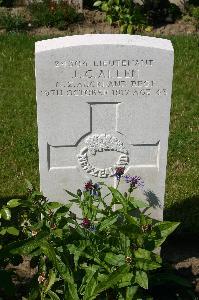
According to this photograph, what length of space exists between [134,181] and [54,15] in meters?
5.67

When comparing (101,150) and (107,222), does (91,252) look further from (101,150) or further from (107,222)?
(101,150)

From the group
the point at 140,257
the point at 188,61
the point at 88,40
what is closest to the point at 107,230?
the point at 140,257

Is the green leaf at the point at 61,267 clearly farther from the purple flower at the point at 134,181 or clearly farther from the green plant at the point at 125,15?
the green plant at the point at 125,15

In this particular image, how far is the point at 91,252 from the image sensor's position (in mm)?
3533

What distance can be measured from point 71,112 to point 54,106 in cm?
11

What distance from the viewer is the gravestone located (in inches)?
145

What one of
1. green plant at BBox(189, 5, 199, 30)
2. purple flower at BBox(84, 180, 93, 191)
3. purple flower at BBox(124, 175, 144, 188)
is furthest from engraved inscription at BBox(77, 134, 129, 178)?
green plant at BBox(189, 5, 199, 30)

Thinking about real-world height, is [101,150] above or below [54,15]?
below

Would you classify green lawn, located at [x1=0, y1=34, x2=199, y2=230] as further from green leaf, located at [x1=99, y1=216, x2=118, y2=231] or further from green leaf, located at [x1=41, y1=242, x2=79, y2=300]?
green leaf, located at [x1=41, y1=242, x2=79, y2=300]

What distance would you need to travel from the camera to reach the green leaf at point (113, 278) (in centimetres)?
336

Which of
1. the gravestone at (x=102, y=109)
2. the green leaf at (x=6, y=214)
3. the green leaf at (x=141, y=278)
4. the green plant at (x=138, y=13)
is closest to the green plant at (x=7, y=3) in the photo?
the green plant at (x=138, y=13)

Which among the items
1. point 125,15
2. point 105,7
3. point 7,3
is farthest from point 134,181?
point 7,3

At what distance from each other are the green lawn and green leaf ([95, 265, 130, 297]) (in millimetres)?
1577

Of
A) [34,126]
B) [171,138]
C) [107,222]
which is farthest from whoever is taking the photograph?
[34,126]
